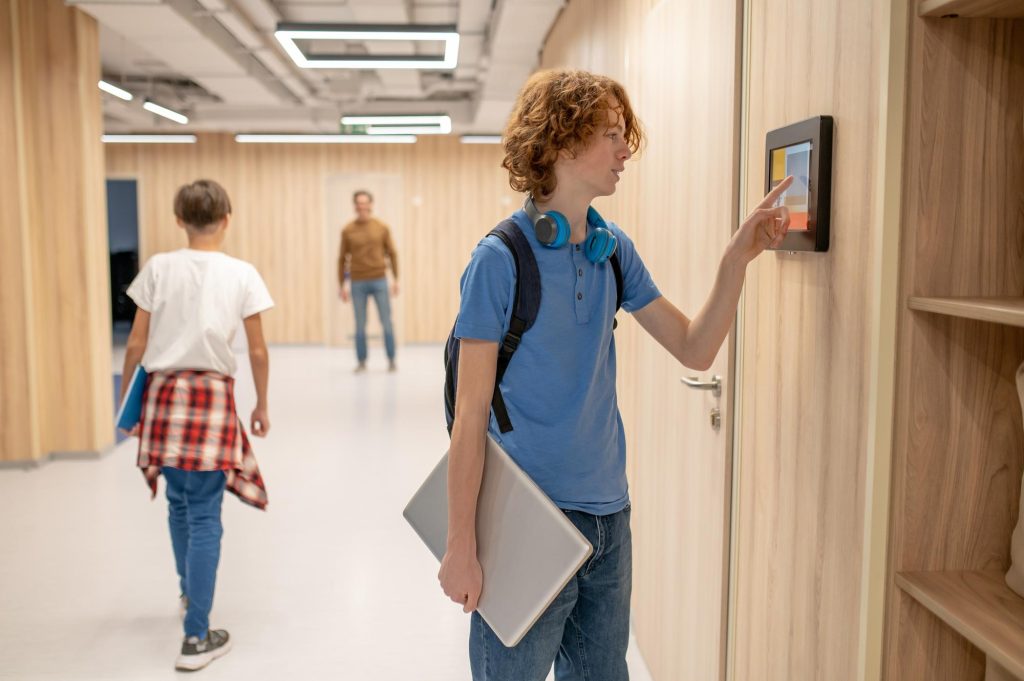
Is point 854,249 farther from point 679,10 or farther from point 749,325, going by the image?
point 679,10

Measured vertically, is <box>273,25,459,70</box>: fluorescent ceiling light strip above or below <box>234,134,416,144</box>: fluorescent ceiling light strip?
below

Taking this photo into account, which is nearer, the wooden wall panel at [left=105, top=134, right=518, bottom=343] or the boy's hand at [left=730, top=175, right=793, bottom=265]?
the boy's hand at [left=730, top=175, right=793, bottom=265]

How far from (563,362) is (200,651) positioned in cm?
213

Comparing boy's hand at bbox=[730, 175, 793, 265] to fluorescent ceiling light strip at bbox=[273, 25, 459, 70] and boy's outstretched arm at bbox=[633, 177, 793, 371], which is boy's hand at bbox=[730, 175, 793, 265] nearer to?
boy's outstretched arm at bbox=[633, 177, 793, 371]

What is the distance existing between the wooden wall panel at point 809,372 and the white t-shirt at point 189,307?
183cm

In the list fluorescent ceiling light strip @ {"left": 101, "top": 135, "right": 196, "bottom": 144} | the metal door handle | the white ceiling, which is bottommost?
the metal door handle

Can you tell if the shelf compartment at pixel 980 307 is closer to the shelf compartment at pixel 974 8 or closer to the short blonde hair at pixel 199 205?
the shelf compartment at pixel 974 8

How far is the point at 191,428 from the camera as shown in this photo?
120 inches

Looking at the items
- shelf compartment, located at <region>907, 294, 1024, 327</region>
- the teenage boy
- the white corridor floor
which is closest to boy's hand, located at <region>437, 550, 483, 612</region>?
the teenage boy

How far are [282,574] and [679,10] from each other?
276 centimetres

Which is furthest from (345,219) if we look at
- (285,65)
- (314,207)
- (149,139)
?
(285,65)

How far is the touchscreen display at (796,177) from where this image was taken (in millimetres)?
1646

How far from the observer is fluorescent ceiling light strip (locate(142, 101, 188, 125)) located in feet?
29.4

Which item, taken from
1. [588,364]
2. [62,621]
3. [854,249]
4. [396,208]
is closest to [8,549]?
[62,621]
